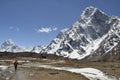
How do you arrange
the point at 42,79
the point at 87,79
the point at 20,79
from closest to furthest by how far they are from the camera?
the point at 20,79 → the point at 42,79 → the point at 87,79

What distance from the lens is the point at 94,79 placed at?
1897 inches

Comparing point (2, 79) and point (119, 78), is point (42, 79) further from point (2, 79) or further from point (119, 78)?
point (119, 78)

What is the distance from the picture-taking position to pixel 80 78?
155 ft

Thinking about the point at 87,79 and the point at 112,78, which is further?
the point at 112,78

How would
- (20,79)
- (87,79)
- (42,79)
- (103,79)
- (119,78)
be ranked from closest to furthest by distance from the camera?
(20,79)
(42,79)
(87,79)
(103,79)
(119,78)

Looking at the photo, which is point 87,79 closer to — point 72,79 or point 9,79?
point 72,79

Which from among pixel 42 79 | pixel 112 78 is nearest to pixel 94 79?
pixel 112 78

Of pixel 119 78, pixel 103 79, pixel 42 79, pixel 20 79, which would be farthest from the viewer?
pixel 119 78

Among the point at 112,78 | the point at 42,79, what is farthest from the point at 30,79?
the point at 112,78

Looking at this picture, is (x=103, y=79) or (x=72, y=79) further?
(x=103, y=79)

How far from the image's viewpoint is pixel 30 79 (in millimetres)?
42188

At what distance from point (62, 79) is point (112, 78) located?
12.0 m

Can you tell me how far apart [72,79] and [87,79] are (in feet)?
8.79

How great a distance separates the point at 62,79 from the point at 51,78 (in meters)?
1.83
